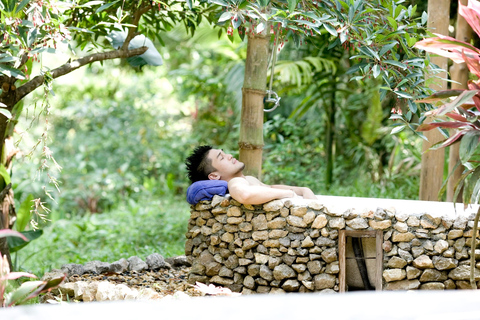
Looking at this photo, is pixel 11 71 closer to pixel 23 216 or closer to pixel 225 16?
pixel 225 16

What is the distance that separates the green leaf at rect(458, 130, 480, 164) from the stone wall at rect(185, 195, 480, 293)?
2.80 feet

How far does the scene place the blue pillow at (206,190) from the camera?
10.0 ft

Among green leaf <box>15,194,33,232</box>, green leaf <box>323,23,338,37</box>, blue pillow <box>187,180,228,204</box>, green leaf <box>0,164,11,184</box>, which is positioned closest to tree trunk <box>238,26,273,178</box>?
blue pillow <box>187,180,228,204</box>

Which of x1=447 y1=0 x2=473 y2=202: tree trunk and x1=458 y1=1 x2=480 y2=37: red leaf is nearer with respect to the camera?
x1=458 y1=1 x2=480 y2=37: red leaf

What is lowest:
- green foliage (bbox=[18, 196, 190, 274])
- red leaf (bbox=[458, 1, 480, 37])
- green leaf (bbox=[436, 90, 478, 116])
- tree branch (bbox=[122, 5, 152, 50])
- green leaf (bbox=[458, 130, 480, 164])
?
green foliage (bbox=[18, 196, 190, 274])

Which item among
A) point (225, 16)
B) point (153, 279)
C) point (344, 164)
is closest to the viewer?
point (225, 16)

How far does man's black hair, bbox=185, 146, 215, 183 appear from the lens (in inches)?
132

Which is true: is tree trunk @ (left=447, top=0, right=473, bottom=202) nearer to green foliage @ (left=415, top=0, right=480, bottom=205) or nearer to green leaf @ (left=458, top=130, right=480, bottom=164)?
green foliage @ (left=415, top=0, right=480, bottom=205)

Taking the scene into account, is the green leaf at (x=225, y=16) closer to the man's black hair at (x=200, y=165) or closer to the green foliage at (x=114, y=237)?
the man's black hair at (x=200, y=165)

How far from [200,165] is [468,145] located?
1831 millimetres

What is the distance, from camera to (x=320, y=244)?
280 centimetres

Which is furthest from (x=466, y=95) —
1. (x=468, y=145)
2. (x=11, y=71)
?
(x=11, y=71)

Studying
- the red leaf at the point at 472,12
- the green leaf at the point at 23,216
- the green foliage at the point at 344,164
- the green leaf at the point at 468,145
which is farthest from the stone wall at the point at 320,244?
the green foliage at the point at 344,164

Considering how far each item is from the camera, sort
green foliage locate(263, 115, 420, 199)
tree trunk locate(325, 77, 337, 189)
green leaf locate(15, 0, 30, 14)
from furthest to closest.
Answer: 1. tree trunk locate(325, 77, 337, 189)
2. green foliage locate(263, 115, 420, 199)
3. green leaf locate(15, 0, 30, 14)
